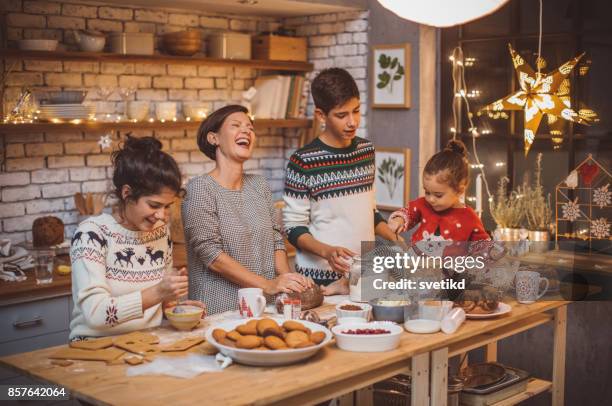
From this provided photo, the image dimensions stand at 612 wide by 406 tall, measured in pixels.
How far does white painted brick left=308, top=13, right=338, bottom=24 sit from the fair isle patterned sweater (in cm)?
208

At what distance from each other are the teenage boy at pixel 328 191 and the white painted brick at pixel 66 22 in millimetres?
1899

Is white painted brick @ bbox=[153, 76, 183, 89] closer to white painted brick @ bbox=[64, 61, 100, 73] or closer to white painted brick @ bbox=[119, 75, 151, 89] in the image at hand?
white painted brick @ bbox=[119, 75, 151, 89]

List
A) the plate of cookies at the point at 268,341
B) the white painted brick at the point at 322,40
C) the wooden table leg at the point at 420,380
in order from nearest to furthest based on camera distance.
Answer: the plate of cookies at the point at 268,341, the wooden table leg at the point at 420,380, the white painted brick at the point at 322,40

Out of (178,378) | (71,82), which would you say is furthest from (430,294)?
(71,82)

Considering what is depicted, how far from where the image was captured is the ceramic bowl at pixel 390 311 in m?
2.75

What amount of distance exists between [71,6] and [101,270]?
2.50 m

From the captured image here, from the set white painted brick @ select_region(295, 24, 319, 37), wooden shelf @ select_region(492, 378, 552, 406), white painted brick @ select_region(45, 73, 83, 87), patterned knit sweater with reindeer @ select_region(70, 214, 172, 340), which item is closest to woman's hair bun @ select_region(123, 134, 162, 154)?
patterned knit sweater with reindeer @ select_region(70, 214, 172, 340)

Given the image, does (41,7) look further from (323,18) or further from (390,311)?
(390,311)

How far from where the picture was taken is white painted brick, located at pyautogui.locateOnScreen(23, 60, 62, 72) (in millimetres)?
4492

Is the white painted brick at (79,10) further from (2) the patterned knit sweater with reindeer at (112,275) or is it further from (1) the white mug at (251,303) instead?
(1) the white mug at (251,303)

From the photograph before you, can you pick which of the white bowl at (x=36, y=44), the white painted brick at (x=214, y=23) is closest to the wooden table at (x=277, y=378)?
the white bowl at (x=36, y=44)

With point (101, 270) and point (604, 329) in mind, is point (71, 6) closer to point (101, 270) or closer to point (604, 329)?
point (101, 270)

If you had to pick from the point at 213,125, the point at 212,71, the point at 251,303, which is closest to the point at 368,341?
the point at 251,303

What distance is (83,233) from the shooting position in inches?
102
